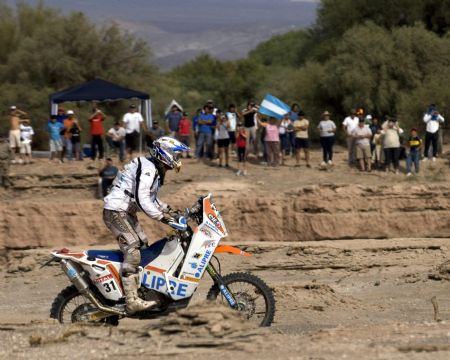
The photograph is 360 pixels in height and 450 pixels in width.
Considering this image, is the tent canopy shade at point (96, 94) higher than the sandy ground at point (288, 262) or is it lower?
higher

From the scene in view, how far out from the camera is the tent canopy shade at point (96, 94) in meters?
28.1

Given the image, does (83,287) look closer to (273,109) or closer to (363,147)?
(363,147)

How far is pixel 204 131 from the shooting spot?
2606cm

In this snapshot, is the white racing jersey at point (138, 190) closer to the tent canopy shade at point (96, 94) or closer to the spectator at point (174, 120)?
the spectator at point (174, 120)

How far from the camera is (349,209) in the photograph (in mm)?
22000

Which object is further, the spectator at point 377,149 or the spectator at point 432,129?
the spectator at point 432,129

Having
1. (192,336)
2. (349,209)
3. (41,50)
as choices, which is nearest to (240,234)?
(349,209)

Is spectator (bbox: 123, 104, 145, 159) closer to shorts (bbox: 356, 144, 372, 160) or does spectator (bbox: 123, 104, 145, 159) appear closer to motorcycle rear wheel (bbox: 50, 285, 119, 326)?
shorts (bbox: 356, 144, 372, 160)

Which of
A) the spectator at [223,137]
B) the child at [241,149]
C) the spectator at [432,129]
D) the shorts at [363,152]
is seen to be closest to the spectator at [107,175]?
the spectator at [223,137]

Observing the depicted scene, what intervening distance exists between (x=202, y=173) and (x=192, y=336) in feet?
50.5

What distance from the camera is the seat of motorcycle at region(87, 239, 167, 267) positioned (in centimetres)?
1195

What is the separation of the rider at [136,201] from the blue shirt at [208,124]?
46.2 ft

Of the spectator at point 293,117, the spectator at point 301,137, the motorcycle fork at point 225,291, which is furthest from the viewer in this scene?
the spectator at point 293,117

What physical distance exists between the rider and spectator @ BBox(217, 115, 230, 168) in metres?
13.2
